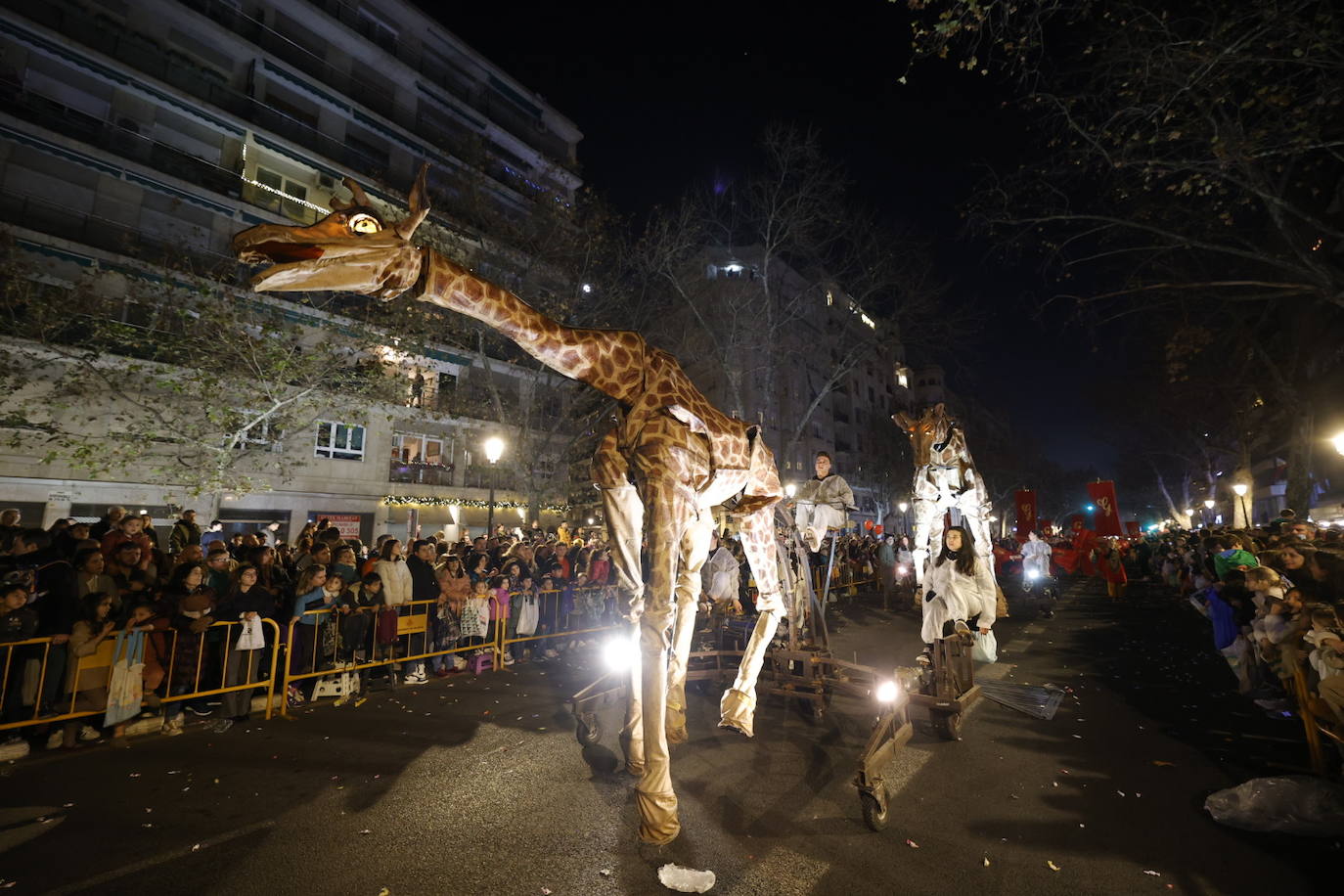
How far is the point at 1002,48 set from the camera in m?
6.99

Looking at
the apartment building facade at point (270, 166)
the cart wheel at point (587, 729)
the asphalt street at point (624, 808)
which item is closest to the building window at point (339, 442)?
the apartment building facade at point (270, 166)

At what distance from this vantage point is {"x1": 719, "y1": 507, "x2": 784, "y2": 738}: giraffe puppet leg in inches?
193

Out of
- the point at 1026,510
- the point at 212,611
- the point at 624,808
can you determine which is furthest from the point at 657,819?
the point at 1026,510

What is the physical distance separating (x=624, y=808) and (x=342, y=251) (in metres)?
3.95

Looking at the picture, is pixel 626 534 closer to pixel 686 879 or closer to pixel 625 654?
pixel 625 654

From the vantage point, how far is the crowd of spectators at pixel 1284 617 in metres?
4.96

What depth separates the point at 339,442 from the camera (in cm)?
2266

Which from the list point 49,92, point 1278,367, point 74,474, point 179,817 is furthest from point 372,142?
point 1278,367

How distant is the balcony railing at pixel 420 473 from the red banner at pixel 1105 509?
80.1ft

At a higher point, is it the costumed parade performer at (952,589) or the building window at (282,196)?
the building window at (282,196)

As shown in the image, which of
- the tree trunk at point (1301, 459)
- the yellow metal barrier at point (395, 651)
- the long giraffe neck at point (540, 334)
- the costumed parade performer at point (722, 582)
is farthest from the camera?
the tree trunk at point (1301, 459)

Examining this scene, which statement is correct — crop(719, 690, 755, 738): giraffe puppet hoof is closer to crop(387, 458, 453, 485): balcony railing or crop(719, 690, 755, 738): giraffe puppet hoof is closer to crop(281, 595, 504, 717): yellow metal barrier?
→ crop(281, 595, 504, 717): yellow metal barrier

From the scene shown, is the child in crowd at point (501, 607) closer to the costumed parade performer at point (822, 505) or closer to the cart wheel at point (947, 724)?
the costumed parade performer at point (822, 505)

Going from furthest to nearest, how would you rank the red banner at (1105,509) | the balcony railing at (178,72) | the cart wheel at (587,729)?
the red banner at (1105,509)
the balcony railing at (178,72)
the cart wheel at (587,729)
